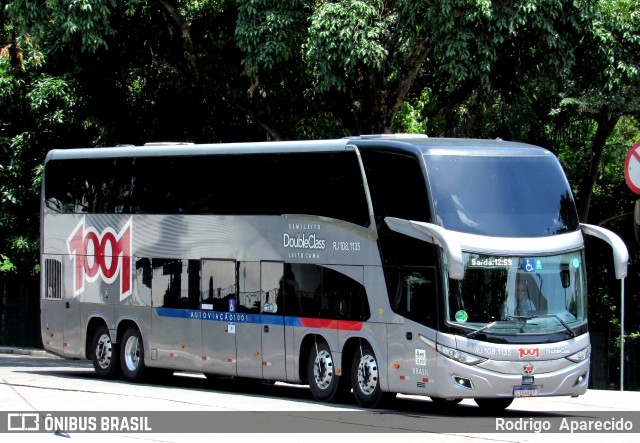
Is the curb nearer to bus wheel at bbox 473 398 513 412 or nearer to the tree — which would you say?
the tree

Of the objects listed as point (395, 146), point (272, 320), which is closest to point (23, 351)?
point (272, 320)

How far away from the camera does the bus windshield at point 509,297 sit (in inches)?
638

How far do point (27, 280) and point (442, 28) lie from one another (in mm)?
19695

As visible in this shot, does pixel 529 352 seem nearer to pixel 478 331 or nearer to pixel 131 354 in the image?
pixel 478 331

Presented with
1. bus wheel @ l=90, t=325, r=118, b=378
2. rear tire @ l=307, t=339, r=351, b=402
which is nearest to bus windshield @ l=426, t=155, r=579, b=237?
rear tire @ l=307, t=339, r=351, b=402

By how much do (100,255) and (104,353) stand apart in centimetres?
192

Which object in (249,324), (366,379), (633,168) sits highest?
(633,168)

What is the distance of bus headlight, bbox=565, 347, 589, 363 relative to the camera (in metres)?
16.6

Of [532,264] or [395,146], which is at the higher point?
[395,146]

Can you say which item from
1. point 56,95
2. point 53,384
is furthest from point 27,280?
point 53,384

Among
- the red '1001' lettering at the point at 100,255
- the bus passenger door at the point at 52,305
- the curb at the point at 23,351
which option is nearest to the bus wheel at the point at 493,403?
the red '1001' lettering at the point at 100,255

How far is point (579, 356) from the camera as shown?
659 inches

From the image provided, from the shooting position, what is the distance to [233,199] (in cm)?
2011

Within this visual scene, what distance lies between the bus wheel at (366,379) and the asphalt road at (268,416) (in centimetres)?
24
